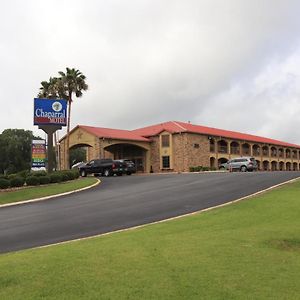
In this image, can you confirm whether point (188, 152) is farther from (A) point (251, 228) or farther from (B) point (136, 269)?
(B) point (136, 269)

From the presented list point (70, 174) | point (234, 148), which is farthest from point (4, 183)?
point (234, 148)

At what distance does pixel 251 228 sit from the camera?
1168 cm

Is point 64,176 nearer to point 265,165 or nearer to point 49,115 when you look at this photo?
point 49,115

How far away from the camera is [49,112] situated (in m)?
35.0

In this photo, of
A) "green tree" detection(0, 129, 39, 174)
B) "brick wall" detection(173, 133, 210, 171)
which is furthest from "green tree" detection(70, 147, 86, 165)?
"brick wall" detection(173, 133, 210, 171)

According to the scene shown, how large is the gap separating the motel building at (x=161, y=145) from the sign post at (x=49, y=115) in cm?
1685

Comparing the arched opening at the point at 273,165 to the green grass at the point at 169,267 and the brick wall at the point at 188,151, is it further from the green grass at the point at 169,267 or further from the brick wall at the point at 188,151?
the green grass at the point at 169,267

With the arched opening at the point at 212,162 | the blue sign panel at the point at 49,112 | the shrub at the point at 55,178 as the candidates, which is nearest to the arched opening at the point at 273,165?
the arched opening at the point at 212,162

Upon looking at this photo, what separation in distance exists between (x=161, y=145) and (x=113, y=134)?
5996 millimetres

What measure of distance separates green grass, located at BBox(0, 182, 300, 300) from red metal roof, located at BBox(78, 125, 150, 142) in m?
41.8

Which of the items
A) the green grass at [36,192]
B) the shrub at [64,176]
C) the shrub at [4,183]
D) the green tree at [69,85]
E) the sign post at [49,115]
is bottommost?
the green grass at [36,192]

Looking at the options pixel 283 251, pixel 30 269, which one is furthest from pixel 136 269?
pixel 283 251

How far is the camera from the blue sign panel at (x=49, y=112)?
34.8 meters

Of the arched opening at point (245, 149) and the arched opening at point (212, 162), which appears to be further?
the arched opening at point (245, 149)
